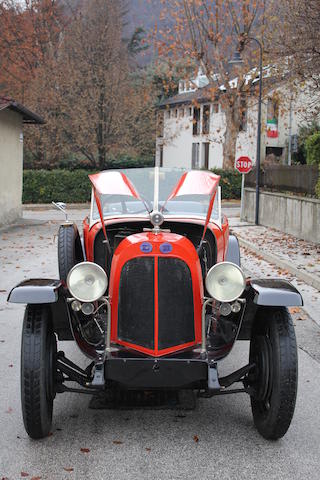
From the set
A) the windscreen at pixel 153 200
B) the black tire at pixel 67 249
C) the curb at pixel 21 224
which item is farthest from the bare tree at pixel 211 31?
the windscreen at pixel 153 200

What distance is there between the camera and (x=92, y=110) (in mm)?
39031

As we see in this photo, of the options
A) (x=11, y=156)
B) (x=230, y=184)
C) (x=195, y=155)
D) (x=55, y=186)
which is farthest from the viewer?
(x=195, y=155)

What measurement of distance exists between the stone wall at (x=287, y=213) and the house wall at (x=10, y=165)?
886 centimetres

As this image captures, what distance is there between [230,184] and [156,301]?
35.5 m

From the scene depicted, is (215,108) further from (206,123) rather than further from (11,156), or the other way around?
(11,156)

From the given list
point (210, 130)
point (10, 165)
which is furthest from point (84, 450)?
point (210, 130)

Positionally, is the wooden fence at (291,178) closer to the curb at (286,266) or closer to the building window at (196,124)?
the curb at (286,266)

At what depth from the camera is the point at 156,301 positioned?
4.49 m

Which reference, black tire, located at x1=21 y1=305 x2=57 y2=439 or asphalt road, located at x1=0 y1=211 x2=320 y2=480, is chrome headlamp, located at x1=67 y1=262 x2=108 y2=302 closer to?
black tire, located at x1=21 y1=305 x2=57 y2=439

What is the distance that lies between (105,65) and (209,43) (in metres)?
6.81

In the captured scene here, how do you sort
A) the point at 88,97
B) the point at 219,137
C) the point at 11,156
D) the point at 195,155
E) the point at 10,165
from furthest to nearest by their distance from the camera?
the point at 195,155 → the point at 219,137 → the point at 88,97 → the point at 11,156 → the point at 10,165

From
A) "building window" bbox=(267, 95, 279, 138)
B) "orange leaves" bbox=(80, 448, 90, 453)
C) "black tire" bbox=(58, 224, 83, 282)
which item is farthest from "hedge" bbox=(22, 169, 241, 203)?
"orange leaves" bbox=(80, 448, 90, 453)

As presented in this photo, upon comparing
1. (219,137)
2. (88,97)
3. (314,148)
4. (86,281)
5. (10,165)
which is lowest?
(86,281)

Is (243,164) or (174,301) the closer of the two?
(174,301)
